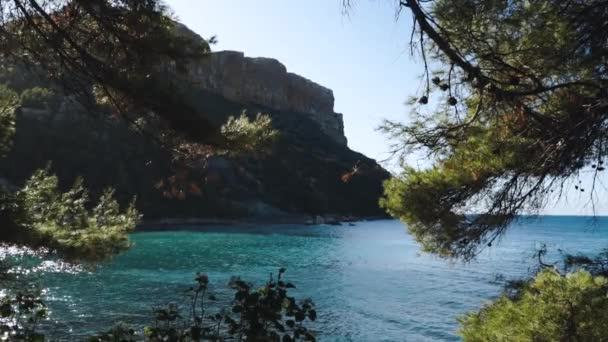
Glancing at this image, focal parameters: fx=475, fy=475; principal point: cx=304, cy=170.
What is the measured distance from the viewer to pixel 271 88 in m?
148

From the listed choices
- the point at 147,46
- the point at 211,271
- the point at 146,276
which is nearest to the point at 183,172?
the point at 147,46

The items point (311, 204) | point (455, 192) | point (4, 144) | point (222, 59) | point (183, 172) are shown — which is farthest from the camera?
point (222, 59)

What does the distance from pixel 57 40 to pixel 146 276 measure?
25076 mm

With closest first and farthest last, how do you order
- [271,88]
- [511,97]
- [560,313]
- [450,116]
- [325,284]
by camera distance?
[511,97] < [560,313] < [450,116] < [325,284] < [271,88]

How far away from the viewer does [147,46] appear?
5.13 metres

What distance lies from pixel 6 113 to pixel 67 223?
216 centimetres

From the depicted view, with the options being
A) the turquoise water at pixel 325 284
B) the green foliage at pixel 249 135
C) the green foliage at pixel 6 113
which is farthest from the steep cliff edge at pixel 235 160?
the turquoise water at pixel 325 284

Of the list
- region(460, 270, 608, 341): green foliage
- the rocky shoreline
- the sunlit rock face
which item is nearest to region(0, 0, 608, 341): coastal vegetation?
region(460, 270, 608, 341): green foliage

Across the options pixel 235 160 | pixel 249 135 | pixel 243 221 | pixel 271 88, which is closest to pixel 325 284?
pixel 235 160

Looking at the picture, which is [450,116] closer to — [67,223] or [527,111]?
[527,111]

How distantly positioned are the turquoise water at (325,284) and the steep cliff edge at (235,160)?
19.7 feet

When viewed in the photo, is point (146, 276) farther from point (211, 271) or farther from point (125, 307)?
point (125, 307)

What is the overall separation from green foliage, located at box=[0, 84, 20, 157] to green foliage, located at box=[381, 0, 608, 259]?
628 centimetres

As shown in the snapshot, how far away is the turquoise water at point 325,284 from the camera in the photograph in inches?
697
